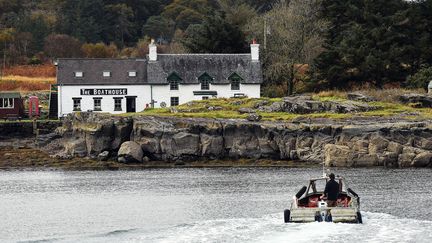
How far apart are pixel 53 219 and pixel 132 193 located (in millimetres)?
12876

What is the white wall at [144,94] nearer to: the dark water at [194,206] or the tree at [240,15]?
the tree at [240,15]

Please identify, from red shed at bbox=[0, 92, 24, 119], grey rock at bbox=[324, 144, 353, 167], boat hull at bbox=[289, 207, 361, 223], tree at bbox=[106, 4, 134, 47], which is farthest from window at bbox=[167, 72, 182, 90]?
boat hull at bbox=[289, 207, 361, 223]

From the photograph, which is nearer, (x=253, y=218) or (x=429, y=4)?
(x=253, y=218)

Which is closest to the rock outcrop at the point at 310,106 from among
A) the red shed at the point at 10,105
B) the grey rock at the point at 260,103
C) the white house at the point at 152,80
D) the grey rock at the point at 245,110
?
the grey rock at the point at 260,103

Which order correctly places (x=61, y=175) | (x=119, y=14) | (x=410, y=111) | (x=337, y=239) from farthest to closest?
(x=119, y=14), (x=410, y=111), (x=61, y=175), (x=337, y=239)

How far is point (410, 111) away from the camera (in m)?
89.6

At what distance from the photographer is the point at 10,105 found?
109188mm

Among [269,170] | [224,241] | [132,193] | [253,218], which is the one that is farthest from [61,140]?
[224,241]

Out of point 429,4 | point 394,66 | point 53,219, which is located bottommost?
point 53,219

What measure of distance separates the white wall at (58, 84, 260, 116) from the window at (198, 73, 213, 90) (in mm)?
455

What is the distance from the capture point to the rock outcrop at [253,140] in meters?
83.0

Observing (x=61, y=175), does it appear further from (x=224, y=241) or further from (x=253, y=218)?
(x=224, y=241)

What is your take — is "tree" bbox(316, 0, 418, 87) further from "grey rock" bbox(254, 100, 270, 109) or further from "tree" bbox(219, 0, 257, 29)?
"tree" bbox(219, 0, 257, 29)

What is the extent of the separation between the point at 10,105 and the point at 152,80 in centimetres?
1624
